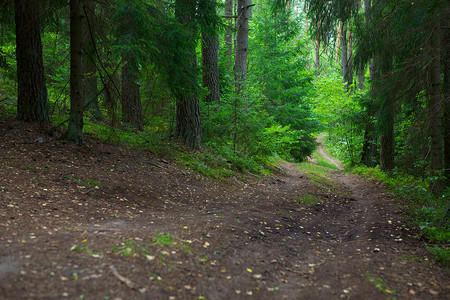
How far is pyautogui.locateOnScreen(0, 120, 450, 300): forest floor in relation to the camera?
2543mm

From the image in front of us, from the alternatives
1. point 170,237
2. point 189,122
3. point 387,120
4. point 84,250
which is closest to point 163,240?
point 170,237

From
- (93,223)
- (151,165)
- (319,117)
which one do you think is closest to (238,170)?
(151,165)

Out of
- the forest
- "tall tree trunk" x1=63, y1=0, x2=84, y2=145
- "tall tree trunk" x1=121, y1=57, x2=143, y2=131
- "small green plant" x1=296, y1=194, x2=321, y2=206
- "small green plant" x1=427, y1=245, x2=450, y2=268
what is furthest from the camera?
"tall tree trunk" x1=121, y1=57, x2=143, y2=131

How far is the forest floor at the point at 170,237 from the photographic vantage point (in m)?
2.54

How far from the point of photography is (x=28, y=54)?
6332 mm

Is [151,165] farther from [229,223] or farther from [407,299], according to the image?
[407,299]

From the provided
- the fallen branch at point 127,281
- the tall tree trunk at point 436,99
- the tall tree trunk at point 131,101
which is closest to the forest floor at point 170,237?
the fallen branch at point 127,281

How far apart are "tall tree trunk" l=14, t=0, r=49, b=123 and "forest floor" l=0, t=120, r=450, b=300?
2.35 feet

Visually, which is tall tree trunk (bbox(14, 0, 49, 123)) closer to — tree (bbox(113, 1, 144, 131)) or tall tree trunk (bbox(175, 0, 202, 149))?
tree (bbox(113, 1, 144, 131))

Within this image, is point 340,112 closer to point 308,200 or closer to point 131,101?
point 308,200

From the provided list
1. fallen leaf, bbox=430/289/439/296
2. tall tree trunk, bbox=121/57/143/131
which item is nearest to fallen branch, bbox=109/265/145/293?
fallen leaf, bbox=430/289/439/296

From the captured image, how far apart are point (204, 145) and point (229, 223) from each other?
5.29 metres

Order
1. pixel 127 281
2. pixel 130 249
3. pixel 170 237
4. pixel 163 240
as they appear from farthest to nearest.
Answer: pixel 170 237, pixel 163 240, pixel 130 249, pixel 127 281

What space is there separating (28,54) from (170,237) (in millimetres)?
5549
